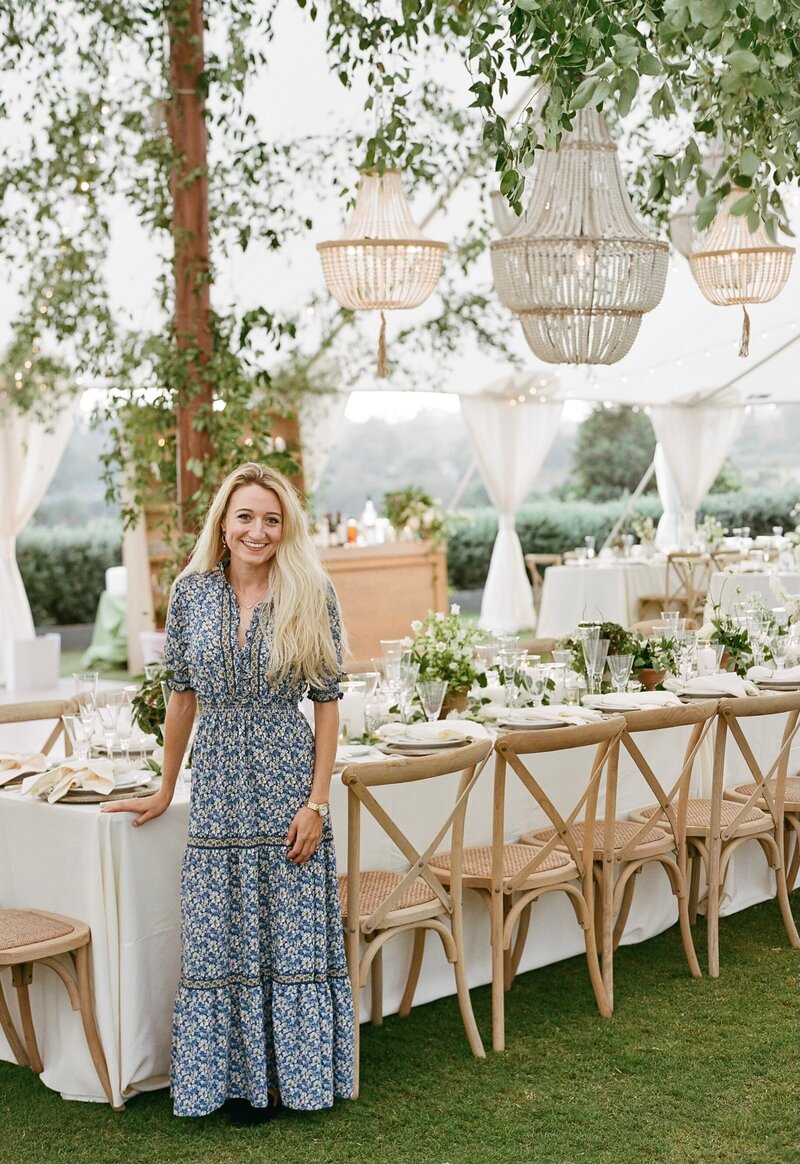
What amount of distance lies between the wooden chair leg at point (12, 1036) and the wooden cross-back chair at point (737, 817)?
2106mm

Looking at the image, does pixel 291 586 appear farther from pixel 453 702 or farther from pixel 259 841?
pixel 453 702

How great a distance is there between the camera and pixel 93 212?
7.53m

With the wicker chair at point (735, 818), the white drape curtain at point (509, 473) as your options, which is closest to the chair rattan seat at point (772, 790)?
the wicker chair at point (735, 818)

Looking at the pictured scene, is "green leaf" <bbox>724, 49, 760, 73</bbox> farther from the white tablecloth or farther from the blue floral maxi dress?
the white tablecloth

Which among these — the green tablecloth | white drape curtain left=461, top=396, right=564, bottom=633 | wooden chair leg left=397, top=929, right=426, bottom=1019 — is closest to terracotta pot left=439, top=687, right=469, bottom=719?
wooden chair leg left=397, top=929, right=426, bottom=1019

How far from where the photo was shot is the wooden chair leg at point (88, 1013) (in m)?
3.56

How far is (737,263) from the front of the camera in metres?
5.95

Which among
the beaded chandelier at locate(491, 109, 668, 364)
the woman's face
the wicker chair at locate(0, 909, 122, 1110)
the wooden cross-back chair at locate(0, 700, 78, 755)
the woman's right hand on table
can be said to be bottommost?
the wicker chair at locate(0, 909, 122, 1110)

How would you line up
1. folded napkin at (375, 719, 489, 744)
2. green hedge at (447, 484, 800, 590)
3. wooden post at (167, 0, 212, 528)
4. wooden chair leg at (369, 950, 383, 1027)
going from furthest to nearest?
green hedge at (447, 484, 800, 590) → wooden post at (167, 0, 212, 528) → folded napkin at (375, 719, 489, 744) → wooden chair leg at (369, 950, 383, 1027)

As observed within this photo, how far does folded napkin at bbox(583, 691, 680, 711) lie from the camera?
4.85m

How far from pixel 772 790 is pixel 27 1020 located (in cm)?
260

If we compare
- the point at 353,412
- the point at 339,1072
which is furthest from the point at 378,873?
the point at 353,412

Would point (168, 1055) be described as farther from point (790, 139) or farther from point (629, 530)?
point (629, 530)

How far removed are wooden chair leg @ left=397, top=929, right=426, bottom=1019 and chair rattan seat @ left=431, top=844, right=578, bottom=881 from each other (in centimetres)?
24
